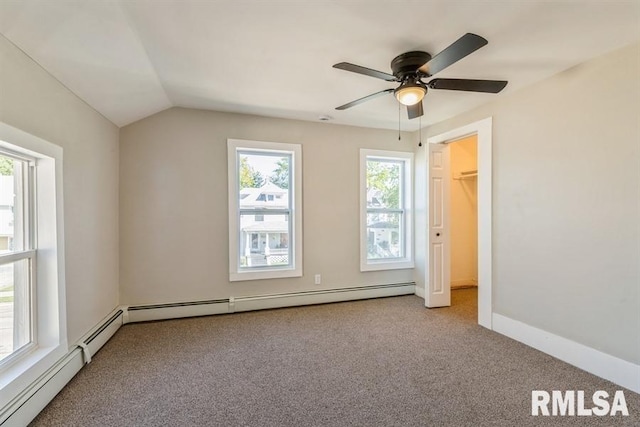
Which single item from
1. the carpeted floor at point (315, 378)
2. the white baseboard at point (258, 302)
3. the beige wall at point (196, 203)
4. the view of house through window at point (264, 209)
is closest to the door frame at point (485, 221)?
the carpeted floor at point (315, 378)

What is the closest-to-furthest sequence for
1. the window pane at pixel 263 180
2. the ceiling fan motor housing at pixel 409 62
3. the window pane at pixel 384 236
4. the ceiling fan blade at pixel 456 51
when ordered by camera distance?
1. the ceiling fan blade at pixel 456 51
2. the ceiling fan motor housing at pixel 409 62
3. the window pane at pixel 263 180
4. the window pane at pixel 384 236

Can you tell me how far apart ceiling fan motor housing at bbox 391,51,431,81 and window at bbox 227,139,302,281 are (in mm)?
1861

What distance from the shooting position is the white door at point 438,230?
387 centimetres

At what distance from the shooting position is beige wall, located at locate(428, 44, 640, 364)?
216 centimetres

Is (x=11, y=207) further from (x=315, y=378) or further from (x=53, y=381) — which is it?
(x=315, y=378)

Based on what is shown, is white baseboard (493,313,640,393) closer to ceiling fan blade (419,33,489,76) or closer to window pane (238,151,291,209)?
ceiling fan blade (419,33,489,76)

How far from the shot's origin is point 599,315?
91.5 inches

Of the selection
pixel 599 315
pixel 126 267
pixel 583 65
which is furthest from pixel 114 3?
pixel 599 315

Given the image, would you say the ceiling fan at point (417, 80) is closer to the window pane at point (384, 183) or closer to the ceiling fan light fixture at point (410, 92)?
the ceiling fan light fixture at point (410, 92)

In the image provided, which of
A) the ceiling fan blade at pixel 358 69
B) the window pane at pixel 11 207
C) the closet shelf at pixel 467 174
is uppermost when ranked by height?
the ceiling fan blade at pixel 358 69

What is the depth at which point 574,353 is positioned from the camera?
8.06 feet

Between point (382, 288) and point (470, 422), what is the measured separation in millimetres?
2527

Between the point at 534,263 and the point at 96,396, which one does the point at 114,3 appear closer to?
the point at 96,396

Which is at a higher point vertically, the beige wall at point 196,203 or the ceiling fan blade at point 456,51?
the ceiling fan blade at point 456,51
